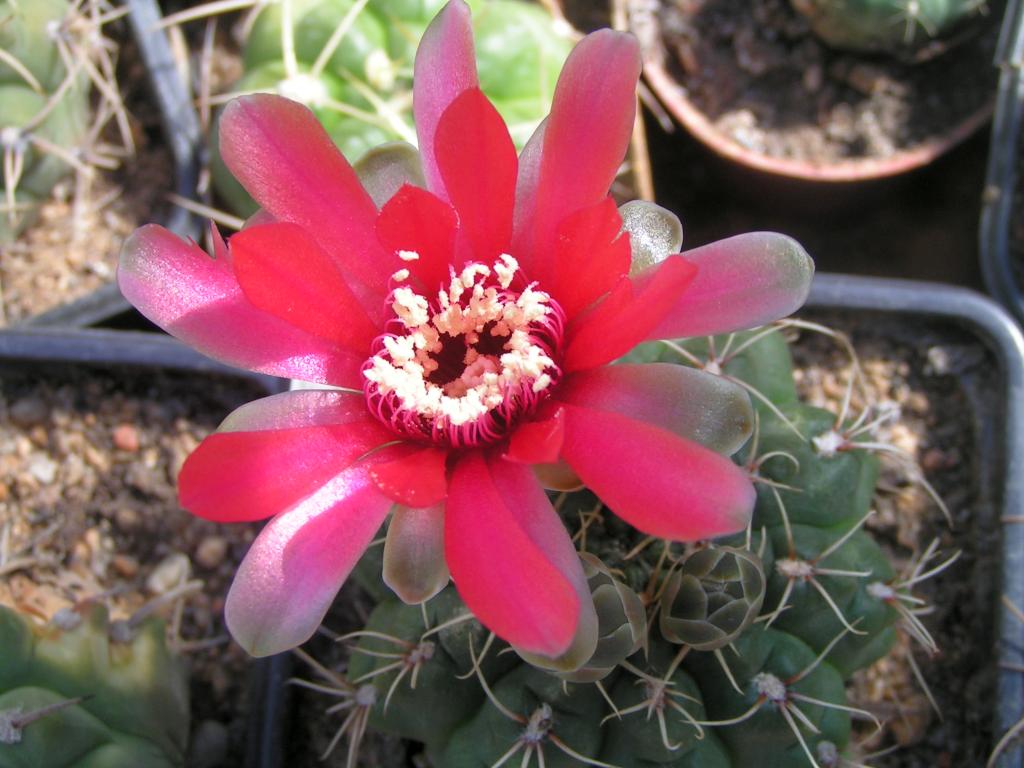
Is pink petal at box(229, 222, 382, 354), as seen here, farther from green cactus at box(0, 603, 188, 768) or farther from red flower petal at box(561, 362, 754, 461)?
green cactus at box(0, 603, 188, 768)

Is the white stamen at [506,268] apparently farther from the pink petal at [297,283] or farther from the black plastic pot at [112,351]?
the black plastic pot at [112,351]

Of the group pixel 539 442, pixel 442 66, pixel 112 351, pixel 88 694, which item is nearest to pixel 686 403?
pixel 539 442

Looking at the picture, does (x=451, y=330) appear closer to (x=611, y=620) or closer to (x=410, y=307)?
(x=410, y=307)

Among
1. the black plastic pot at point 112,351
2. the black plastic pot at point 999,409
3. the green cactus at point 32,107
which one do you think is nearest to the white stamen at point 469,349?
the black plastic pot at point 112,351

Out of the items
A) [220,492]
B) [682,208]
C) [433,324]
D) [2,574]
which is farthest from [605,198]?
[682,208]

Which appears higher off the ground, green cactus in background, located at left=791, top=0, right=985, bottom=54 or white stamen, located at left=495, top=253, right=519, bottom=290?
white stamen, located at left=495, top=253, right=519, bottom=290

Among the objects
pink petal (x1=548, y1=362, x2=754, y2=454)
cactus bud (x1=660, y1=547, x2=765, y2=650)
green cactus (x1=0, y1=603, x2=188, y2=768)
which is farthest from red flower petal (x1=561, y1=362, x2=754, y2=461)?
green cactus (x1=0, y1=603, x2=188, y2=768)
